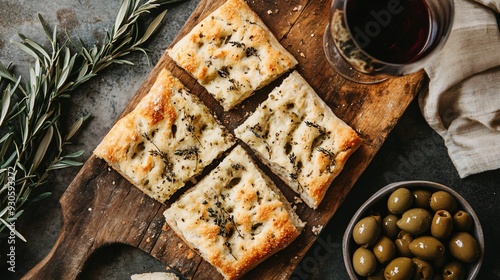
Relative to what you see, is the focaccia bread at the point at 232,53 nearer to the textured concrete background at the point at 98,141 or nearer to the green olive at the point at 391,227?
the textured concrete background at the point at 98,141

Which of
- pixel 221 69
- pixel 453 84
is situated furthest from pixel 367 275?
pixel 221 69

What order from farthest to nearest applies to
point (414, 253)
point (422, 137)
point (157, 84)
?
point (422, 137) → point (157, 84) → point (414, 253)

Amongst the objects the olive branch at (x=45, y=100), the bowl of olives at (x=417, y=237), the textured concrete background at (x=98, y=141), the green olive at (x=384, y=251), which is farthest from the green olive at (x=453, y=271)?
the olive branch at (x=45, y=100)

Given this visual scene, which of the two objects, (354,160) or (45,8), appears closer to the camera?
(354,160)

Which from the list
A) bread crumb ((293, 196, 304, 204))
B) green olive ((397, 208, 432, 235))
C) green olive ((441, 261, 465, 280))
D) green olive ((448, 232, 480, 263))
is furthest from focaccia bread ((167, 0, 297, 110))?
green olive ((441, 261, 465, 280))

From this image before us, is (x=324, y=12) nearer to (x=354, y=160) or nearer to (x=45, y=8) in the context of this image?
(x=354, y=160)

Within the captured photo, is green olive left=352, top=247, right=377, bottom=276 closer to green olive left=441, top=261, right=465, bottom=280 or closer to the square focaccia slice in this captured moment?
green olive left=441, top=261, right=465, bottom=280
